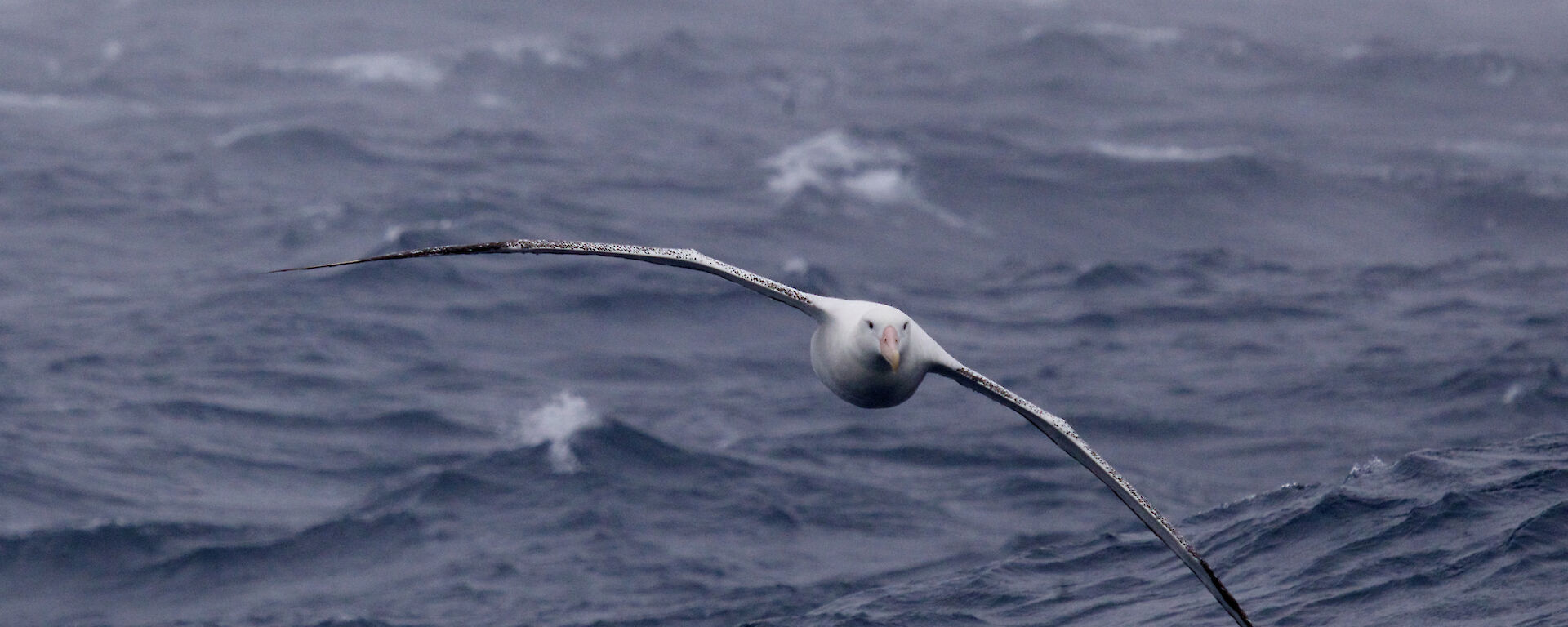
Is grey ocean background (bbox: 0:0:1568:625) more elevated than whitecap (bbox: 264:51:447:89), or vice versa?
whitecap (bbox: 264:51:447:89)

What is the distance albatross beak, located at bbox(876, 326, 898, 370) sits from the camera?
64.1ft

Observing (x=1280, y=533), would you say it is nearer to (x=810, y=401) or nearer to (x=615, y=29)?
(x=810, y=401)

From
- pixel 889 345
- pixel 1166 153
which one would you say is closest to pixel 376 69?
pixel 1166 153

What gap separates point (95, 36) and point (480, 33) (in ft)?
62.9

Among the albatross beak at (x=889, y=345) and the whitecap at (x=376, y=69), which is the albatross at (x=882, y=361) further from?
the whitecap at (x=376, y=69)

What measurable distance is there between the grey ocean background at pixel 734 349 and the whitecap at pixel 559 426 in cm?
13

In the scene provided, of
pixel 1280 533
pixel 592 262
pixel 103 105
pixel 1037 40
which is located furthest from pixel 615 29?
pixel 1280 533

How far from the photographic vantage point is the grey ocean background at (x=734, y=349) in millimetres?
30172

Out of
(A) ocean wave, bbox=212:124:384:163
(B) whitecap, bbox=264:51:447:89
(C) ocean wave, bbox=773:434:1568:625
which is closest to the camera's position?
(C) ocean wave, bbox=773:434:1568:625

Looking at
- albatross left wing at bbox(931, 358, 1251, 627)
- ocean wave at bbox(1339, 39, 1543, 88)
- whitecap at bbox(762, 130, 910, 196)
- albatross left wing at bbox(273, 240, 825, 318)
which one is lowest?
albatross left wing at bbox(931, 358, 1251, 627)

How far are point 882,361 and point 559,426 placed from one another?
1950 centimetres

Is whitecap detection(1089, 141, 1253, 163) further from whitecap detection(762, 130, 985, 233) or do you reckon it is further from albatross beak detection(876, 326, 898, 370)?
albatross beak detection(876, 326, 898, 370)

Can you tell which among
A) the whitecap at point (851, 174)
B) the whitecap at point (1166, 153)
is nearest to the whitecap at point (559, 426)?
the whitecap at point (851, 174)

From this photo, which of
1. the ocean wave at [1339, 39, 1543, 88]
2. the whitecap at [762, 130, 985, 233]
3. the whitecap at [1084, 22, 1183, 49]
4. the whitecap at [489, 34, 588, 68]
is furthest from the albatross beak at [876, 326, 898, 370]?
the whitecap at [1084, 22, 1183, 49]
